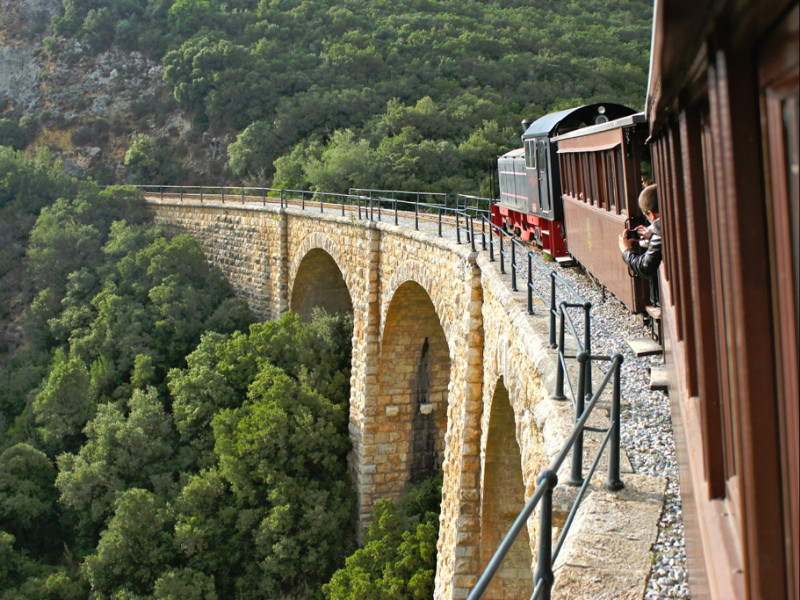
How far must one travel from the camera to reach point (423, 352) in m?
14.8

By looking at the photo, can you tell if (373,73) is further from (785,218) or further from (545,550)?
(785,218)

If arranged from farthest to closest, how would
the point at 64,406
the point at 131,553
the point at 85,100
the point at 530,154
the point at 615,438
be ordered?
the point at 85,100, the point at 64,406, the point at 131,553, the point at 530,154, the point at 615,438

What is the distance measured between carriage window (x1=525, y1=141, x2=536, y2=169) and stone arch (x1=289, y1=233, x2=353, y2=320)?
293 inches

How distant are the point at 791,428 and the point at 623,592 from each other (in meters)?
2.05

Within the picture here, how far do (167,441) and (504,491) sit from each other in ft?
35.6

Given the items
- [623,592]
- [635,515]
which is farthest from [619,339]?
[623,592]

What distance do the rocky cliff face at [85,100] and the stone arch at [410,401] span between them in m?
21.6

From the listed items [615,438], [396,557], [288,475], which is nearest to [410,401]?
[288,475]

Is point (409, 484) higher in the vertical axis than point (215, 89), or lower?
lower

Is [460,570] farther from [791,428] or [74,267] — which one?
[74,267]

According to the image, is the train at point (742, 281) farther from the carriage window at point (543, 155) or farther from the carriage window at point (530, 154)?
the carriage window at point (530, 154)

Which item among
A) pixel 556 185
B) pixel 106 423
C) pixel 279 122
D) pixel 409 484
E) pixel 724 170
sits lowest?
pixel 409 484

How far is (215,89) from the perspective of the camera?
34531 millimetres

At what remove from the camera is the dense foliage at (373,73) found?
27.5 metres
